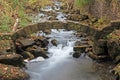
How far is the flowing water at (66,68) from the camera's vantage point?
17.7 metres

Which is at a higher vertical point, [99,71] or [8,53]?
[8,53]

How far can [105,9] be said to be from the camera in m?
27.5

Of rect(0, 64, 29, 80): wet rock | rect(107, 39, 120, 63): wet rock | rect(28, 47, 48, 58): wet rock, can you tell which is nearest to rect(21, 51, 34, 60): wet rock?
rect(28, 47, 48, 58): wet rock

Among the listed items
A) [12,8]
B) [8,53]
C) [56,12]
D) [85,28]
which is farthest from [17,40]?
[56,12]

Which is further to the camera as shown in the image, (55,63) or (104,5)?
(104,5)

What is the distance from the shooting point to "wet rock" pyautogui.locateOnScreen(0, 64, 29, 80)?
52.3ft

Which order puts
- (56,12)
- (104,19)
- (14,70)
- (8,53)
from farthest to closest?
(56,12), (104,19), (8,53), (14,70)

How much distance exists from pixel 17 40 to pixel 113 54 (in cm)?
641

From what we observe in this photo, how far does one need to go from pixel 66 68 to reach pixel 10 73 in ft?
13.7

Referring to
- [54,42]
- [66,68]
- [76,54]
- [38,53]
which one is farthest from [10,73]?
[54,42]

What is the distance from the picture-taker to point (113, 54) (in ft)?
63.5

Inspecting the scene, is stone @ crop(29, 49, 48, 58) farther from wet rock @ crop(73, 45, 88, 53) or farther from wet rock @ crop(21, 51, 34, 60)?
wet rock @ crop(73, 45, 88, 53)

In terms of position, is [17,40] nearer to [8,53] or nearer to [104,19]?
[8,53]

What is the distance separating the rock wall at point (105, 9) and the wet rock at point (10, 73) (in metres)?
10.9
